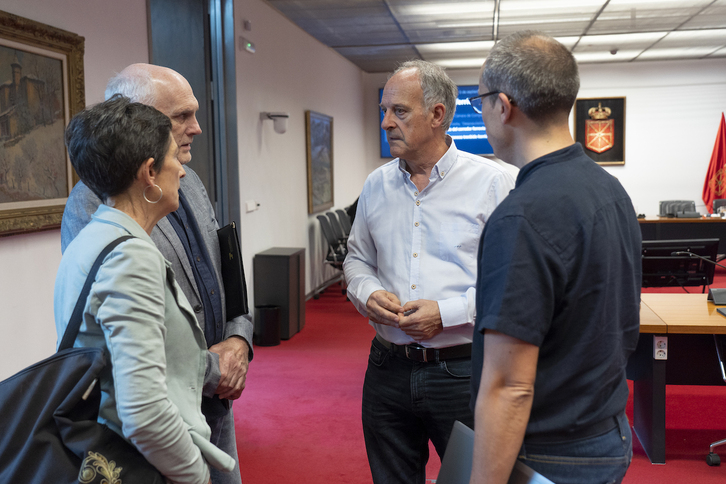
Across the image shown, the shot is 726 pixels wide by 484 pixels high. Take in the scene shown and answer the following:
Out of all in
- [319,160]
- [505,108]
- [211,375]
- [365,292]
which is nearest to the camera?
[505,108]

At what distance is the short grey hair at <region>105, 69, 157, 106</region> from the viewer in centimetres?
154

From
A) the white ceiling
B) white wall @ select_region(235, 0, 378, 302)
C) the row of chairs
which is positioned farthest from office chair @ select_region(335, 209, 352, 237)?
the white ceiling

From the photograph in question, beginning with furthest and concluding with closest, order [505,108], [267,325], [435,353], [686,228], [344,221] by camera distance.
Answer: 1. [344,221]
2. [686,228]
3. [267,325]
4. [435,353]
5. [505,108]

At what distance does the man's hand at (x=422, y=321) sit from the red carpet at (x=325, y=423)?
162 cm

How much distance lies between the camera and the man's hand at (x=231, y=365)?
155 centimetres

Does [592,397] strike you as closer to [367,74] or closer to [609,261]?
[609,261]

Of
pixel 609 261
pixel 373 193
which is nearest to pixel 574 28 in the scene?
pixel 373 193

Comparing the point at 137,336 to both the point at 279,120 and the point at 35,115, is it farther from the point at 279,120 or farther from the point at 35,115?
the point at 279,120

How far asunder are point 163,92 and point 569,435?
1.25m

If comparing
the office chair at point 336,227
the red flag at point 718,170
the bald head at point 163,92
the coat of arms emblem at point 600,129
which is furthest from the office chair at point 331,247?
the red flag at point 718,170

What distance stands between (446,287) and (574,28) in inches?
260

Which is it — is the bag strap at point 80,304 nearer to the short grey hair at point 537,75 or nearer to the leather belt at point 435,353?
the short grey hair at point 537,75

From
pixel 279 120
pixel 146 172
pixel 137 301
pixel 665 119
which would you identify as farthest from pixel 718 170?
pixel 137 301

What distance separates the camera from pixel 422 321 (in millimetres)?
1631
